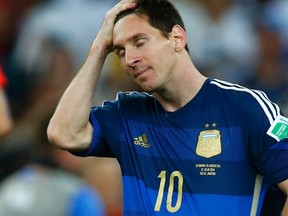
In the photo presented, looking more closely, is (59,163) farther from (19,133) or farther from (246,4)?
(246,4)

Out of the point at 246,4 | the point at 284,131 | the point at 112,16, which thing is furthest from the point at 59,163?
the point at 246,4

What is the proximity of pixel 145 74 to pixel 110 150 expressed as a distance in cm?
55

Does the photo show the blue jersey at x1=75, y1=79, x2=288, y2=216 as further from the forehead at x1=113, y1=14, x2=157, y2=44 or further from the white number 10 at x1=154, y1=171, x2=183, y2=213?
the forehead at x1=113, y1=14, x2=157, y2=44

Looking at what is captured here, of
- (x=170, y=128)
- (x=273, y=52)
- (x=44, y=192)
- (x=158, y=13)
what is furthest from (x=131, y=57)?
(x=273, y=52)

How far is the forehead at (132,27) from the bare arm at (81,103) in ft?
0.38

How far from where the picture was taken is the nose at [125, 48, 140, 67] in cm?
548

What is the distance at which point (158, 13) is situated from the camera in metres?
5.61

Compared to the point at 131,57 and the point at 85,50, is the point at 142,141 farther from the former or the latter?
the point at 85,50

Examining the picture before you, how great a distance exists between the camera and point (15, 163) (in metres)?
9.34

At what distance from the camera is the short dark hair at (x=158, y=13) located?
5.59 m

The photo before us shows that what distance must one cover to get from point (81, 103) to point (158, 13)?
633 mm

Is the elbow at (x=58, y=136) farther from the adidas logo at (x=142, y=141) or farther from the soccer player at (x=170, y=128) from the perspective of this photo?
the adidas logo at (x=142, y=141)

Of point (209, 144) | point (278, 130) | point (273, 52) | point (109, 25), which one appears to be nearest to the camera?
point (278, 130)

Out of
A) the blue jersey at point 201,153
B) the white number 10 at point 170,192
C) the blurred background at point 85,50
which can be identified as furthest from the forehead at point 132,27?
the blurred background at point 85,50
